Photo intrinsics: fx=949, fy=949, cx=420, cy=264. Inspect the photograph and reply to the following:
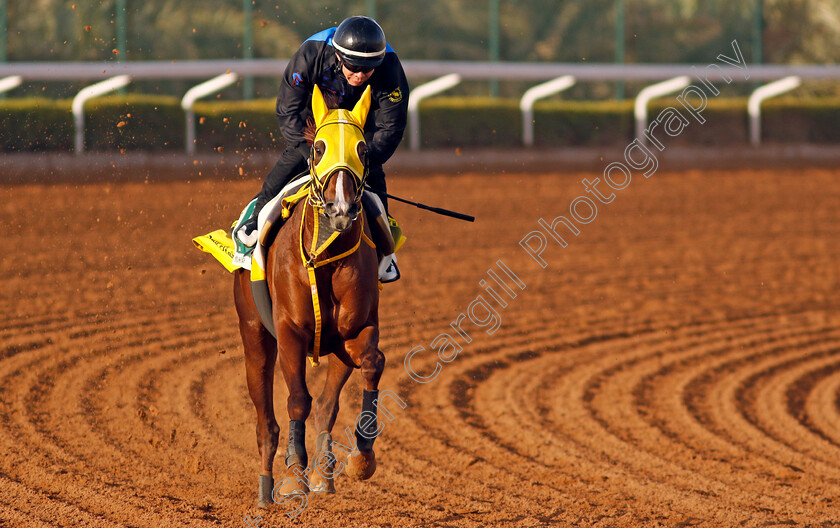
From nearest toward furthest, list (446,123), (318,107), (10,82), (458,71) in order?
(318,107), (10,82), (458,71), (446,123)

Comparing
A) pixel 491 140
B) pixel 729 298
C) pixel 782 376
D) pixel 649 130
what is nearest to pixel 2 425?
pixel 782 376

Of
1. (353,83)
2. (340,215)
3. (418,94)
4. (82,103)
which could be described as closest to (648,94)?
(418,94)

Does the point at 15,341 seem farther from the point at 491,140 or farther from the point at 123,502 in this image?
the point at 491,140

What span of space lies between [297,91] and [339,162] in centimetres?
85

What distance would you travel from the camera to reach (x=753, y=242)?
1372cm

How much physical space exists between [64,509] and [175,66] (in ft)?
43.5

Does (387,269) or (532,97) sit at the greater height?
(532,97)

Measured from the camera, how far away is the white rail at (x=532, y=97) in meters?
19.3

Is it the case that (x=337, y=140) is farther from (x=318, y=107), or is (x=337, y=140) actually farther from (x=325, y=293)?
(x=325, y=293)

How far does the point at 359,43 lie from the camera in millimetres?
4492

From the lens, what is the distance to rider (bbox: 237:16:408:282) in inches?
178

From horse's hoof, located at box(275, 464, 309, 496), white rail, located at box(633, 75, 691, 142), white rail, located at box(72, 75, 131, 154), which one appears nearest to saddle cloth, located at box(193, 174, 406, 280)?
horse's hoof, located at box(275, 464, 309, 496)

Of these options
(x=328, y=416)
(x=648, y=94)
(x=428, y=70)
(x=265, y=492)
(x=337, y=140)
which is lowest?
(x=265, y=492)

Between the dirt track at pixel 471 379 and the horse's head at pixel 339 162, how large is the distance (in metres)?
→ 1.62
